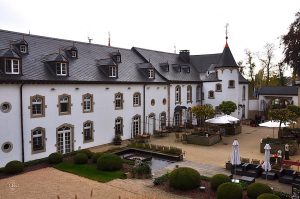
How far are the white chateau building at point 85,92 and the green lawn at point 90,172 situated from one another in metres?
3.08

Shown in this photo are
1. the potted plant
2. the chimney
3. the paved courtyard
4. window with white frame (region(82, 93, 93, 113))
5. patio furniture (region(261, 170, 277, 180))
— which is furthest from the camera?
the chimney

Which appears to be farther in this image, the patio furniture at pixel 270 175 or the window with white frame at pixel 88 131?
the window with white frame at pixel 88 131

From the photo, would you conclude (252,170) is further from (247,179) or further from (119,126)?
(119,126)

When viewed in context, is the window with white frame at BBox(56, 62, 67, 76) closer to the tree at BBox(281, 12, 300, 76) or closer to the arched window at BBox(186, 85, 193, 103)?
the arched window at BBox(186, 85, 193, 103)

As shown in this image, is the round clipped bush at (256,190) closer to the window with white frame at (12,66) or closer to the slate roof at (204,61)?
the window with white frame at (12,66)

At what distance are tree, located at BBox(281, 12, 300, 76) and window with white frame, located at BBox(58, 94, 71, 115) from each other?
74.5 ft

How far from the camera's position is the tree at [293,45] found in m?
30.1

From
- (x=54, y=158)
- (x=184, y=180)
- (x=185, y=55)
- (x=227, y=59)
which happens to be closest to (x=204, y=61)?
(x=185, y=55)

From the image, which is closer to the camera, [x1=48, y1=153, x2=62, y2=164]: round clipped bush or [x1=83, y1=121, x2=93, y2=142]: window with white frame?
[x1=48, y1=153, x2=62, y2=164]: round clipped bush

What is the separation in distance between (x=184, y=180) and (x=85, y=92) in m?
13.1

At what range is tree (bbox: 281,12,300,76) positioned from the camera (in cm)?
3009

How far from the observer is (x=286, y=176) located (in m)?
17.0

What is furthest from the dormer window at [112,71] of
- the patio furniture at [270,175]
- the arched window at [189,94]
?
the patio furniture at [270,175]

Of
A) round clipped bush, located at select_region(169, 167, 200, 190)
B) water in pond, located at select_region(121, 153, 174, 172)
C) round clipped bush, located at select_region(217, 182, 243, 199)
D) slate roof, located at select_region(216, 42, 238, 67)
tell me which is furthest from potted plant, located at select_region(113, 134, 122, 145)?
slate roof, located at select_region(216, 42, 238, 67)
